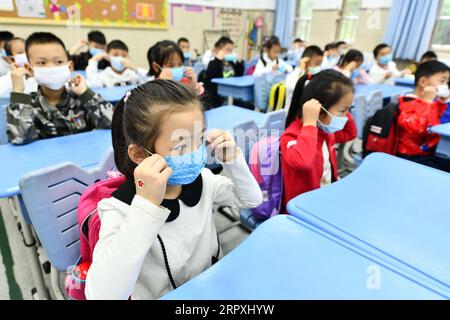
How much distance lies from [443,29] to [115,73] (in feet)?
20.4

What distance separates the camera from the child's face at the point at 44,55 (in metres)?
1.79

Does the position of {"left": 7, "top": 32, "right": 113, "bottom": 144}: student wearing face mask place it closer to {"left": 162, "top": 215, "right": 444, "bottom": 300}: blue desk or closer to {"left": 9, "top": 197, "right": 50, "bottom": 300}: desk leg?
{"left": 9, "top": 197, "right": 50, "bottom": 300}: desk leg

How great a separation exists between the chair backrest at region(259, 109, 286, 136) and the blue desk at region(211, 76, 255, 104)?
76.3 inches

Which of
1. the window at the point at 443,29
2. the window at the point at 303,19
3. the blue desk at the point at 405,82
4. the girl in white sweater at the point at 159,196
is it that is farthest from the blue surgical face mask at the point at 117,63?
the window at the point at 303,19

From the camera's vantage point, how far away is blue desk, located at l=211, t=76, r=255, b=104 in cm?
383

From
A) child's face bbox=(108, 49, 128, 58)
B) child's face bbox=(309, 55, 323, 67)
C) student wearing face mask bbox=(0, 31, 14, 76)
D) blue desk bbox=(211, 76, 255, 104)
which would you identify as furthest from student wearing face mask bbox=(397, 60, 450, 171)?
student wearing face mask bbox=(0, 31, 14, 76)

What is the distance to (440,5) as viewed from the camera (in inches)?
230

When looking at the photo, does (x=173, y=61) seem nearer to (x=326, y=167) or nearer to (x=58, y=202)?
(x=326, y=167)

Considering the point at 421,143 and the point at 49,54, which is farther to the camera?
the point at 421,143

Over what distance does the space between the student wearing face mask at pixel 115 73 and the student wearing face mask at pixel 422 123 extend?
9.07 feet

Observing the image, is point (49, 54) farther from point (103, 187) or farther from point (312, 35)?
point (312, 35)

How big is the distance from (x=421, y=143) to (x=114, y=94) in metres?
2.57

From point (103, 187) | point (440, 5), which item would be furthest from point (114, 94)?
point (440, 5)

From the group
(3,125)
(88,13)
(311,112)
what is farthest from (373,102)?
(88,13)
